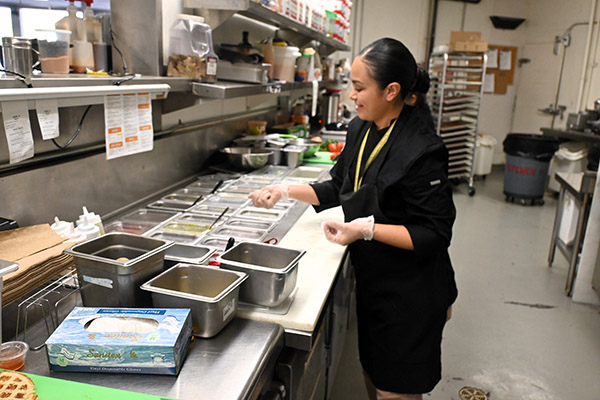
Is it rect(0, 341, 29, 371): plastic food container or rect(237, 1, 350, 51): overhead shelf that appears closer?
rect(0, 341, 29, 371): plastic food container

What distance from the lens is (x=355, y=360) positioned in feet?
→ 8.92

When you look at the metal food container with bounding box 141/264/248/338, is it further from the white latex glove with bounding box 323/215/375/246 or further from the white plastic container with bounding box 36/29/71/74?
the white plastic container with bounding box 36/29/71/74

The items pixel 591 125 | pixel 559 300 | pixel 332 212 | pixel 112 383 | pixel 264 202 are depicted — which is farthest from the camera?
pixel 591 125

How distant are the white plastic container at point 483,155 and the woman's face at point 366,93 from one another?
5.91 m

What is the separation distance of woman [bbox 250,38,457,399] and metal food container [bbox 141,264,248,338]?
52 centimetres

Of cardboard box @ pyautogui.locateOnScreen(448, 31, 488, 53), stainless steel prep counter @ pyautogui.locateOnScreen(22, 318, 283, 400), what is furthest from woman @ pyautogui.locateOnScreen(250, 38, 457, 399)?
cardboard box @ pyautogui.locateOnScreen(448, 31, 488, 53)

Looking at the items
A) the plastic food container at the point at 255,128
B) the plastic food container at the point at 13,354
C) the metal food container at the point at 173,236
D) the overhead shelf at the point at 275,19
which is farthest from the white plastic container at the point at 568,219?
the plastic food container at the point at 13,354

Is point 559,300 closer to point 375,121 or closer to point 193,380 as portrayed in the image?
point 375,121

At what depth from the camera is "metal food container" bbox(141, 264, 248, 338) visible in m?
1.14

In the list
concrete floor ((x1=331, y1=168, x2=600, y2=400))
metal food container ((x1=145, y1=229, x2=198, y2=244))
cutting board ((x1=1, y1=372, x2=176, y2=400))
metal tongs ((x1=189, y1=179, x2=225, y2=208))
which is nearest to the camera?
cutting board ((x1=1, y1=372, x2=176, y2=400))

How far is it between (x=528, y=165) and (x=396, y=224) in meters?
4.89

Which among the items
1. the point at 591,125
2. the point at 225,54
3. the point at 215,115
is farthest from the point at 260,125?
the point at 591,125

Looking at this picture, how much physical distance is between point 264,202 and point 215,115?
4.33ft

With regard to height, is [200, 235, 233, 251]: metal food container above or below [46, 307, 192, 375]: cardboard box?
below
